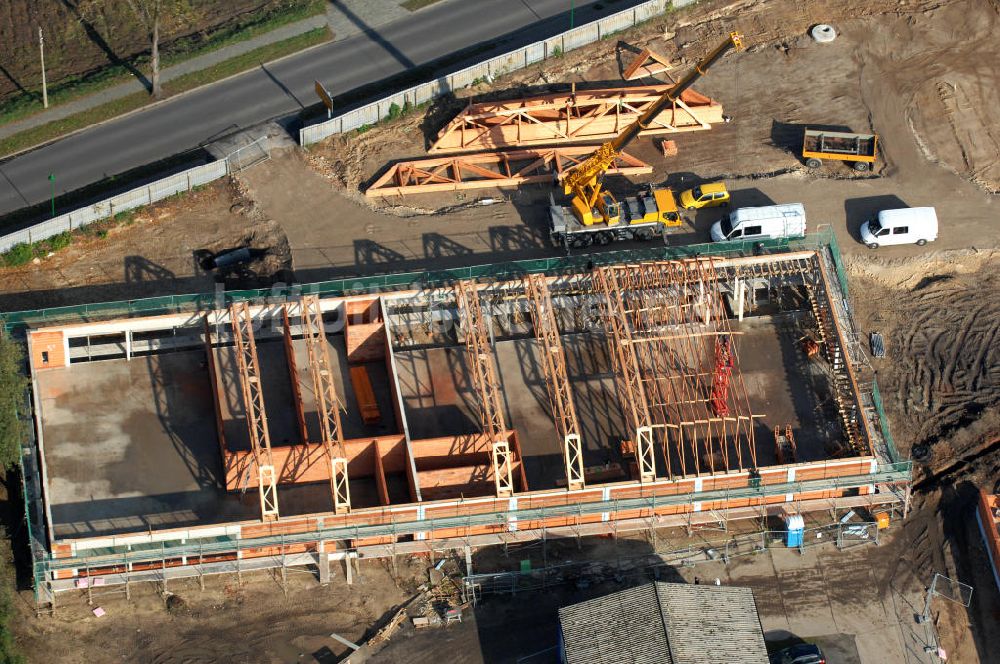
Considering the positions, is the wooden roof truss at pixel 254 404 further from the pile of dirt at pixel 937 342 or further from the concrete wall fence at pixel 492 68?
the pile of dirt at pixel 937 342

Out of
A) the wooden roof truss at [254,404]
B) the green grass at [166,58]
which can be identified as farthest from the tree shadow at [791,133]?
the wooden roof truss at [254,404]

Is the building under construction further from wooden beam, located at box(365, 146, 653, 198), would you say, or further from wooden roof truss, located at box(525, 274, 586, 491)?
wooden beam, located at box(365, 146, 653, 198)

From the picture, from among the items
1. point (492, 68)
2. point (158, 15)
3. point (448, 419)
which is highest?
point (158, 15)

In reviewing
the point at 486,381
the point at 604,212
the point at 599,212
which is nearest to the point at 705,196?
the point at 604,212

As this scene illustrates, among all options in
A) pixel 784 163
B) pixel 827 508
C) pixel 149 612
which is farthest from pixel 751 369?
pixel 149 612

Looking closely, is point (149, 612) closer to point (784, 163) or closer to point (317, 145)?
point (317, 145)

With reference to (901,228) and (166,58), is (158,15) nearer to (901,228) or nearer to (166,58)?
(166,58)

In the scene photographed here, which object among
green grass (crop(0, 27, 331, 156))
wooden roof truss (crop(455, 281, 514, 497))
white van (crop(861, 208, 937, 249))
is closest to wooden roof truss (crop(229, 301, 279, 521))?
wooden roof truss (crop(455, 281, 514, 497))
